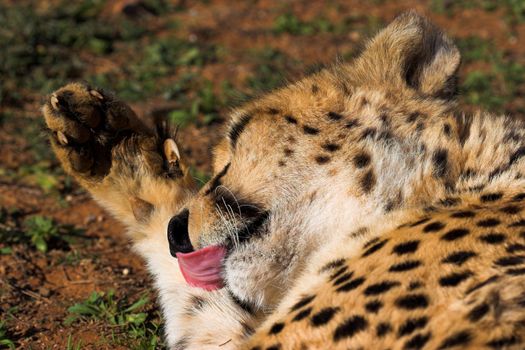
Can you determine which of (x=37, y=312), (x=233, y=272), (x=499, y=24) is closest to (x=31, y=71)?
(x=37, y=312)

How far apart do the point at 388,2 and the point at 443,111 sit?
430 centimetres

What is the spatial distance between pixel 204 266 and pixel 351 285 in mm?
579

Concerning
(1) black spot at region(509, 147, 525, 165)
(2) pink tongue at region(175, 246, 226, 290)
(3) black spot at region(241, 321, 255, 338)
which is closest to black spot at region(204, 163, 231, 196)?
(2) pink tongue at region(175, 246, 226, 290)

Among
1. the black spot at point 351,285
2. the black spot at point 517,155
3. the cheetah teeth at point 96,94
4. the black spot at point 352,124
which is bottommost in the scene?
the cheetah teeth at point 96,94

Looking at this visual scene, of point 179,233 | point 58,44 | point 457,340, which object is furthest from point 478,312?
point 58,44

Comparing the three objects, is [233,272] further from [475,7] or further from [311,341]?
[475,7]

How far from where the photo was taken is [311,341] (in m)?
2.02

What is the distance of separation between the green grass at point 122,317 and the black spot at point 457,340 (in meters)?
1.08

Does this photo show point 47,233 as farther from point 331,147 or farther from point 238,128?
point 331,147

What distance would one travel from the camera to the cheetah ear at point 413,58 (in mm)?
2646

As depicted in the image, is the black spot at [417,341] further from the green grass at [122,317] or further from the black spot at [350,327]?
the green grass at [122,317]

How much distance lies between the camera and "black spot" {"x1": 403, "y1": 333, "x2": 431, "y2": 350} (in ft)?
6.24

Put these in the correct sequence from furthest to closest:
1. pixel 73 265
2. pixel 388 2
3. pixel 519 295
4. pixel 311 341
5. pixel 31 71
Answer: pixel 388 2, pixel 31 71, pixel 73 265, pixel 311 341, pixel 519 295

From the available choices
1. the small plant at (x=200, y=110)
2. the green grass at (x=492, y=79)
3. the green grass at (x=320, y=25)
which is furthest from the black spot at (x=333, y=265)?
the green grass at (x=320, y=25)
